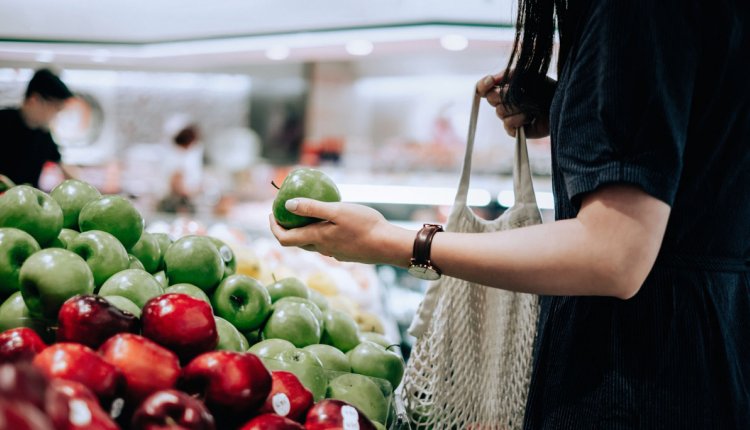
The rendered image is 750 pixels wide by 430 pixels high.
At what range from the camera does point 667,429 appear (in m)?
1.00

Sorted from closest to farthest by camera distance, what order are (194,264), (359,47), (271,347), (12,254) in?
(12,254) → (271,347) → (194,264) → (359,47)

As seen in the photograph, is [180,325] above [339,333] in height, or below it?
above

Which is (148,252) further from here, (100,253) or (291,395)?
(291,395)

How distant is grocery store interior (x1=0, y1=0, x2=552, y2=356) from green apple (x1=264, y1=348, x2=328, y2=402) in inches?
73.6

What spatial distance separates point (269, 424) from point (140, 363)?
7.4 inches

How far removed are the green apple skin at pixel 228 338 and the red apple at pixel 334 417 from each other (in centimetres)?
29

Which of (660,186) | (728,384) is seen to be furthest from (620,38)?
(728,384)

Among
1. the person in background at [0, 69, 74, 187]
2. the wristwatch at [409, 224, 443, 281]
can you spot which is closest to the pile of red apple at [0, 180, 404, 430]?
the wristwatch at [409, 224, 443, 281]

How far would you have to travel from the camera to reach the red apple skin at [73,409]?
547mm

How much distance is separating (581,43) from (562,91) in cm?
9

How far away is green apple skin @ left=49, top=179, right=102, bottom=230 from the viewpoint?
150 centimetres

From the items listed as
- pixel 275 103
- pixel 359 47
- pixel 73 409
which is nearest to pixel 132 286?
pixel 73 409

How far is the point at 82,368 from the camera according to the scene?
77 cm

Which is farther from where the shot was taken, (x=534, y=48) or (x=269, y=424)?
(x=534, y=48)
